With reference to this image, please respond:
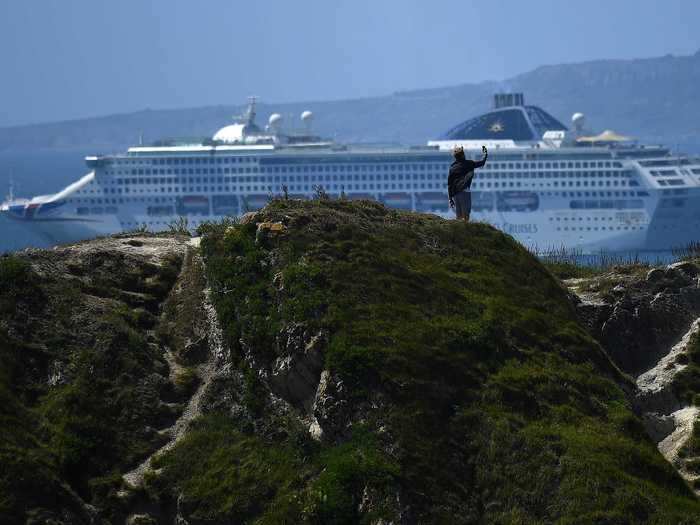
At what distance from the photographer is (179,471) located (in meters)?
13.0

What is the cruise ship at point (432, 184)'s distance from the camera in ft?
296

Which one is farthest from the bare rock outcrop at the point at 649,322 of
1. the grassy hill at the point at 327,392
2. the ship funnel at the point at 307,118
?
the ship funnel at the point at 307,118

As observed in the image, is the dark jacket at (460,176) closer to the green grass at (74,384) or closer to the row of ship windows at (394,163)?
the green grass at (74,384)

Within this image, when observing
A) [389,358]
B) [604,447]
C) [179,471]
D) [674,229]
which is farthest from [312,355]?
[674,229]

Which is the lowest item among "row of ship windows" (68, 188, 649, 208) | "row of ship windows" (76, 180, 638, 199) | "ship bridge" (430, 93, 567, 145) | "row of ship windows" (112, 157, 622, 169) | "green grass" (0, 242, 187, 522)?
"row of ship windows" (68, 188, 649, 208)

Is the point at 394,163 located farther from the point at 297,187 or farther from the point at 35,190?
the point at 35,190

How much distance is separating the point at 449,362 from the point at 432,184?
273 ft

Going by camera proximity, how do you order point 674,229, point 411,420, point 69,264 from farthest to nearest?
point 674,229, point 69,264, point 411,420

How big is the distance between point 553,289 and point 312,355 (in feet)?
10.6

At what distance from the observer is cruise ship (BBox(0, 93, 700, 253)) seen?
296 ft

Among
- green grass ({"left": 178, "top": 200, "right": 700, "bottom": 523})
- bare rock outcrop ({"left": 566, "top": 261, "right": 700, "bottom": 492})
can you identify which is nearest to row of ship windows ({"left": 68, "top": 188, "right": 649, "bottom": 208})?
bare rock outcrop ({"left": 566, "top": 261, "right": 700, "bottom": 492})

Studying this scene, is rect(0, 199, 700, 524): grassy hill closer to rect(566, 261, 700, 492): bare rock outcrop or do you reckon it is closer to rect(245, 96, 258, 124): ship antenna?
rect(566, 261, 700, 492): bare rock outcrop

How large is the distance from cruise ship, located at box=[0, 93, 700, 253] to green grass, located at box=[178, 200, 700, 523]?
74122 mm

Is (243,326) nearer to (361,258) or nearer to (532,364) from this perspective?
(361,258)
